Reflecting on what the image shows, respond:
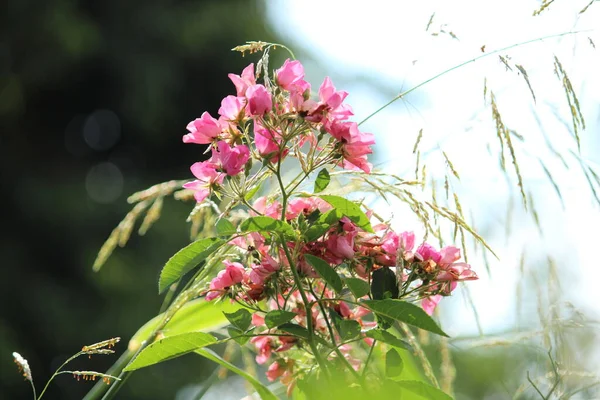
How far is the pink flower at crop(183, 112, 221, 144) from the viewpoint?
0.59m

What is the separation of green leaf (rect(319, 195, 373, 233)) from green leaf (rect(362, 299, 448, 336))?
0.06 meters

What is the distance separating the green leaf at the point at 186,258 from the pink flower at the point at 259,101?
0.10m

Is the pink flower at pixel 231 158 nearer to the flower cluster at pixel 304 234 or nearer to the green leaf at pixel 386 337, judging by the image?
the flower cluster at pixel 304 234

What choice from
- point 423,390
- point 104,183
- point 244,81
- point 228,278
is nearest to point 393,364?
point 423,390

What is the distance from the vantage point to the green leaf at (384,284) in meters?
0.56

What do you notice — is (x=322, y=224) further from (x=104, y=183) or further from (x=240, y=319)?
(x=104, y=183)

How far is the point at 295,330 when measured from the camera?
1.86 ft

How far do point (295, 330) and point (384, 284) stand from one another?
0.07 m

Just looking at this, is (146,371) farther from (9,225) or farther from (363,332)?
(363,332)

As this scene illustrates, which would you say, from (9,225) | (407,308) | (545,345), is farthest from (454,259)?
(9,225)

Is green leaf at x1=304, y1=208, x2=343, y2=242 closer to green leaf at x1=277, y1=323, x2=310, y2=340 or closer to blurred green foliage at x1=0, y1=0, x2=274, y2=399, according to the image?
green leaf at x1=277, y1=323, x2=310, y2=340

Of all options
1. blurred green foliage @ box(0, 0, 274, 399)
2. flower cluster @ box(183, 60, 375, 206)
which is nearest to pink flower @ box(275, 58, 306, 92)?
flower cluster @ box(183, 60, 375, 206)

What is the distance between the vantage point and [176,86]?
467cm

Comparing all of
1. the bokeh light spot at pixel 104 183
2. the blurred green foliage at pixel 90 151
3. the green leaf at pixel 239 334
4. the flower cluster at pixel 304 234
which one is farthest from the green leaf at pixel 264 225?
the bokeh light spot at pixel 104 183
